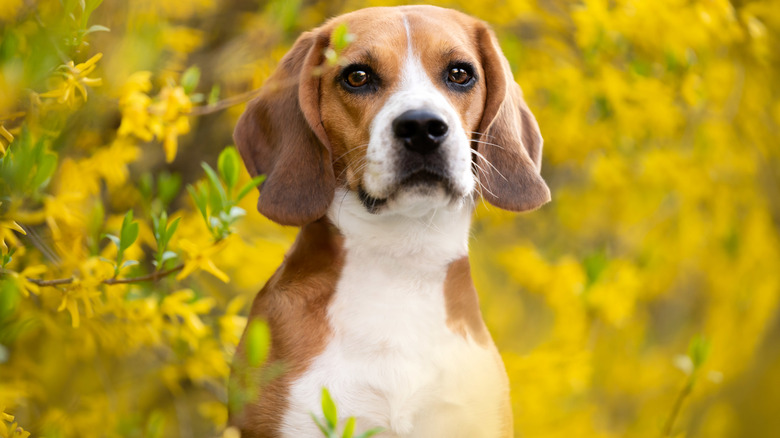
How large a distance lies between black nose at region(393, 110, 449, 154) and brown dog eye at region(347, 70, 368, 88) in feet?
0.85

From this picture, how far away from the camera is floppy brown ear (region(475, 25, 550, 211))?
8.59ft

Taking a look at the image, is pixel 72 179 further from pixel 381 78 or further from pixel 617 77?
pixel 617 77

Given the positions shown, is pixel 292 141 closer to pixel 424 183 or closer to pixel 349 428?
pixel 424 183

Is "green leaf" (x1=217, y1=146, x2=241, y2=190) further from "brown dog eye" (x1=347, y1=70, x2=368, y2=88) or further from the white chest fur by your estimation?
"brown dog eye" (x1=347, y1=70, x2=368, y2=88)

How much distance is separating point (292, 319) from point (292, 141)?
1.84 feet

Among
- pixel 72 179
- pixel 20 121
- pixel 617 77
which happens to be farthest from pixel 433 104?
pixel 617 77

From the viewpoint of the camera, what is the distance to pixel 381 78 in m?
2.51

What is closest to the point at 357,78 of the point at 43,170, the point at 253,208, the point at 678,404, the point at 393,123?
the point at 393,123

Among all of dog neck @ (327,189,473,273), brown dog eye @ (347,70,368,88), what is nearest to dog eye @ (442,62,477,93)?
brown dog eye @ (347,70,368,88)

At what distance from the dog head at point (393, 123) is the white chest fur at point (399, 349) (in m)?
0.10

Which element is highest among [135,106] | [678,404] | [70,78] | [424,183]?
[70,78]

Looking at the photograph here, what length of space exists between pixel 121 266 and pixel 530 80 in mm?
2529

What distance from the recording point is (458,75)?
2.58 m

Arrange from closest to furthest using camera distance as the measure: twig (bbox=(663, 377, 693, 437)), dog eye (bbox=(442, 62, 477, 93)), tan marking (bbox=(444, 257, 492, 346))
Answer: tan marking (bbox=(444, 257, 492, 346)) → dog eye (bbox=(442, 62, 477, 93)) → twig (bbox=(663, 377, 693, 437))
